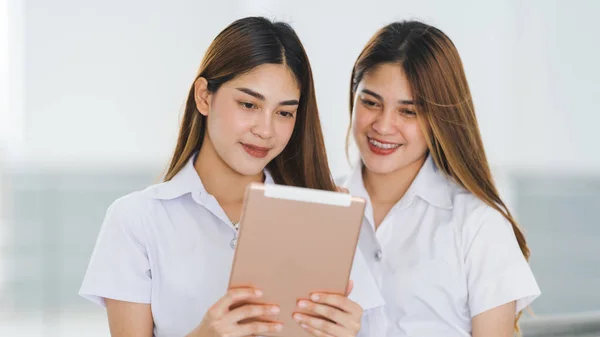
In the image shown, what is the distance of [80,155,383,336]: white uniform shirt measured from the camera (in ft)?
5.87

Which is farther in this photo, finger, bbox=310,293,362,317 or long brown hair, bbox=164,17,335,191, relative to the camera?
long brown hair, bbox=164,17,335,191

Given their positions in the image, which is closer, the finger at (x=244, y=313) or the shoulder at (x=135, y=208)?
the finger at (x=244, y=313)

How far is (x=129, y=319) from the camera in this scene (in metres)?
1.78

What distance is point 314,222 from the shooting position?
4.81 ft

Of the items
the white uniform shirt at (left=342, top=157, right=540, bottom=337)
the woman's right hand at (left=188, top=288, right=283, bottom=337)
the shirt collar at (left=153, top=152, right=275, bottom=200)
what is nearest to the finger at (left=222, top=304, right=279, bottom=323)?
the woman's right hand at (left=188, top=288, right=283, bottom=337)

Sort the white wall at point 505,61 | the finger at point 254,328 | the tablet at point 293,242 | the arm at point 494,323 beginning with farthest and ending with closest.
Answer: the white wall at point 505,61, the arm at point 494,323, the finger at point 254,328, the tablet at point 293,242

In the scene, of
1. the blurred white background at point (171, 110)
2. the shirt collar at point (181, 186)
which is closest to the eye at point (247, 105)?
the shirt collar at point (181, 186)

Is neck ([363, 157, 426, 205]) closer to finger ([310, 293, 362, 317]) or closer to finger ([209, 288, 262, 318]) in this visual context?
finger ([310, 293, 362, 317])

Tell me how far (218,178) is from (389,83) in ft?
1.68

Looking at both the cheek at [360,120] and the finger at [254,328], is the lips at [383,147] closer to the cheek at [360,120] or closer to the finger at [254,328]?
the cheek at [360,120]

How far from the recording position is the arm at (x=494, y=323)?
6.61 feet

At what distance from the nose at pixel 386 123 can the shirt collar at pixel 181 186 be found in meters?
0.48

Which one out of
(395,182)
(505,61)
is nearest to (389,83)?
(395,182)

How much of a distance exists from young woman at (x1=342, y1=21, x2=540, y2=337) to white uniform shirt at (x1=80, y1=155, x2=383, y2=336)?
205 mm
